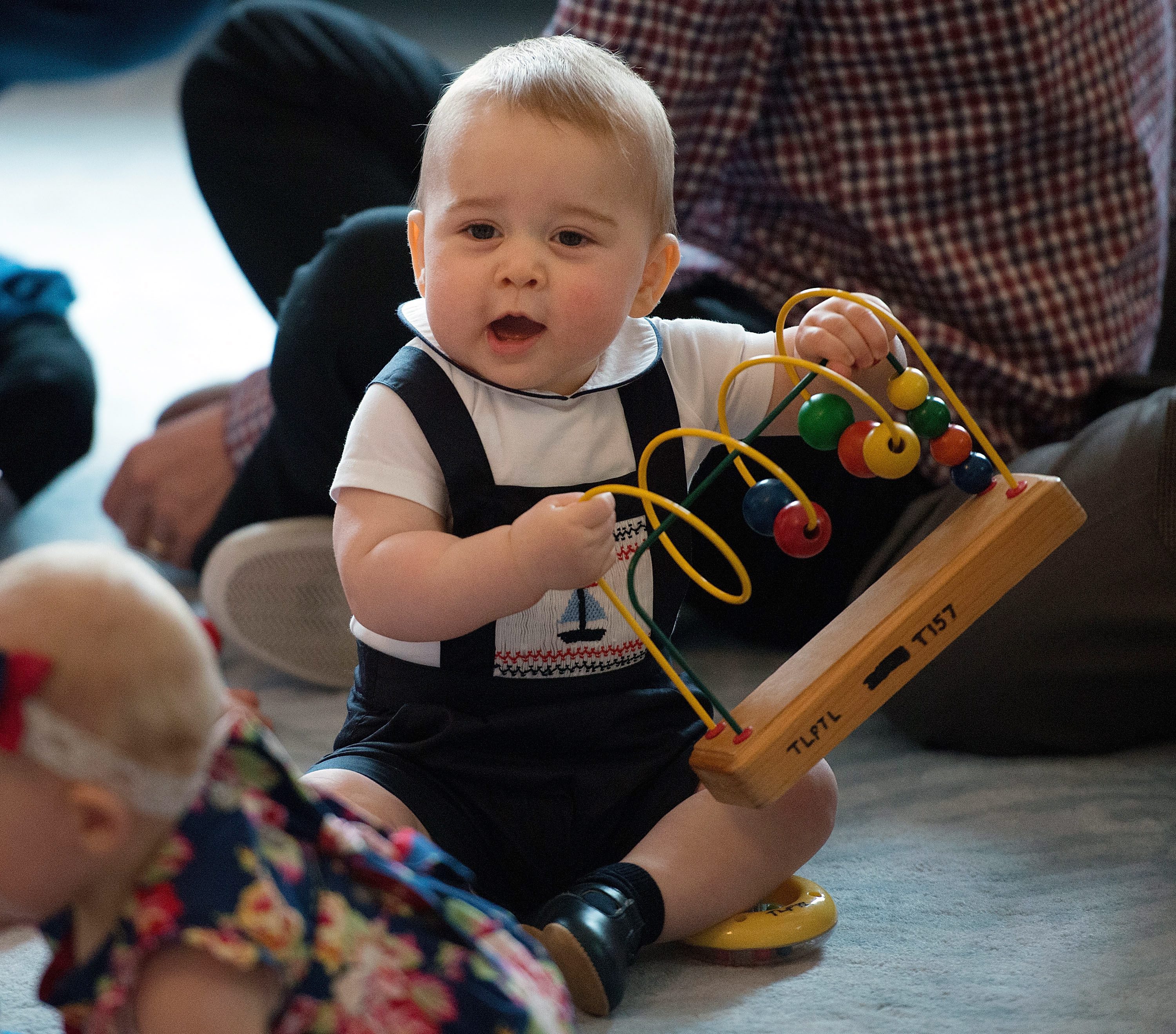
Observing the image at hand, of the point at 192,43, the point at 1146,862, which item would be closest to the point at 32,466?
the point at 1146,862

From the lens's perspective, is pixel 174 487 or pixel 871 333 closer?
pixel 871 333

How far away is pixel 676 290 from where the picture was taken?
4.00 feet

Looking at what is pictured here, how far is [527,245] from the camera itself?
0.80 meters

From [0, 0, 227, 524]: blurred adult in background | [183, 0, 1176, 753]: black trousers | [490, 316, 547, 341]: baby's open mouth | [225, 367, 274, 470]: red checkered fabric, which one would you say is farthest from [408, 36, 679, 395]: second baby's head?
[0, 0, 227, 524]: blurred adult in background

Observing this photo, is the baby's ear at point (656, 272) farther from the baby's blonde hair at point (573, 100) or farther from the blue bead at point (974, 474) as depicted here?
the blue bead at point (974, 474)

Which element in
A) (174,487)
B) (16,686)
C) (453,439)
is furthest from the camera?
(174,487)

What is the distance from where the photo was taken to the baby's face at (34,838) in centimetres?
54

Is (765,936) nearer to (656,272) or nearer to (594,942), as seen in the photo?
(594,942)

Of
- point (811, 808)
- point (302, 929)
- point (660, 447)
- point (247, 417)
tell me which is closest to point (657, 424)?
point (660, 447)

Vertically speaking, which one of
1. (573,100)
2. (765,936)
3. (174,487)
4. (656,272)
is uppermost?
(573,100)

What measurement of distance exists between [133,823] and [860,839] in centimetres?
60

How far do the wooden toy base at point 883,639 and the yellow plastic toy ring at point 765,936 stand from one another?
110 mm

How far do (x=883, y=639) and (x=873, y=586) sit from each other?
0.07 metres

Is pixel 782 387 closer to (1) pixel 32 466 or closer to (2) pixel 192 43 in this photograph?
(1) pixel 32 466
